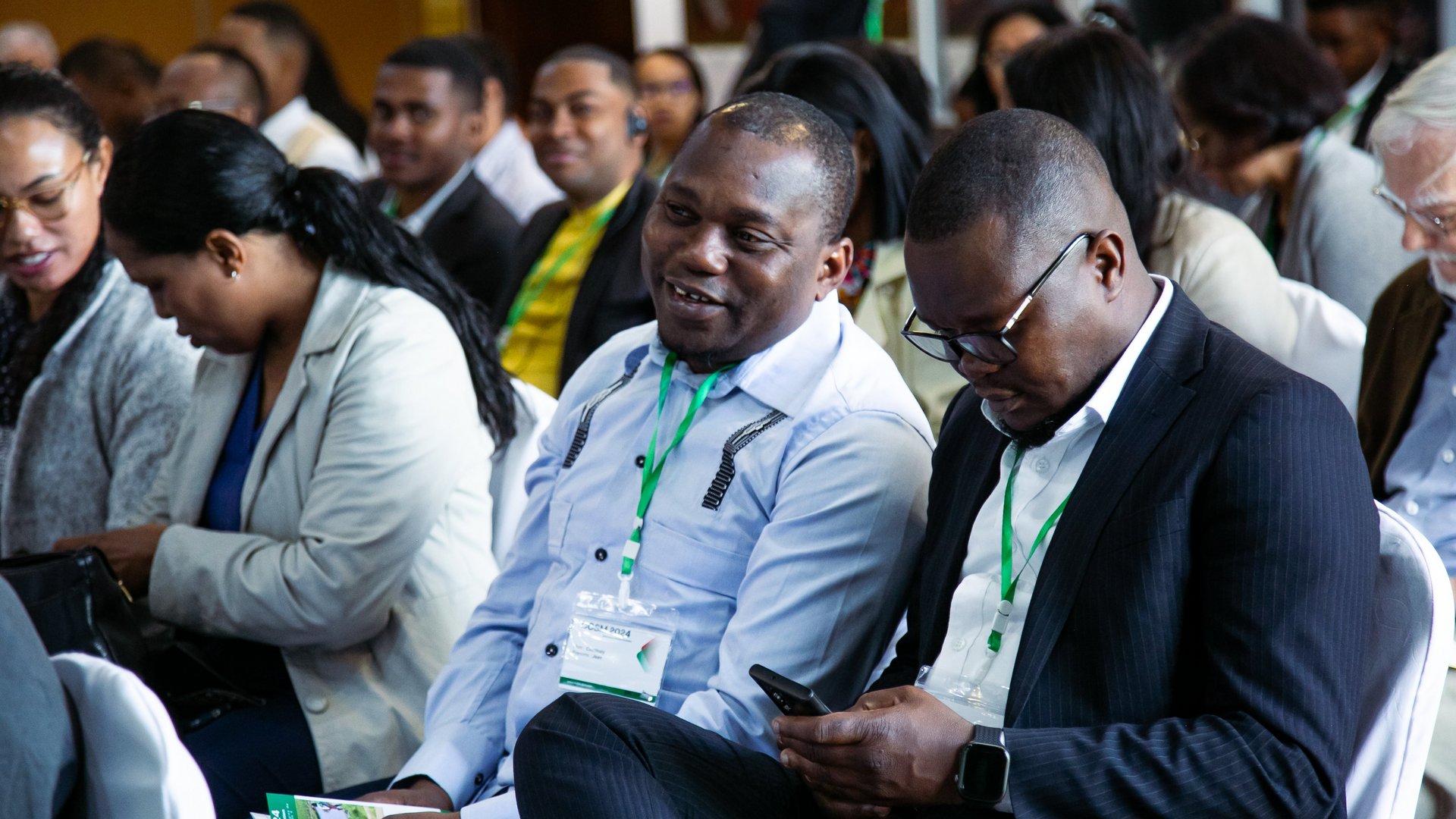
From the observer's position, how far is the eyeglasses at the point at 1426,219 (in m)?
2.24

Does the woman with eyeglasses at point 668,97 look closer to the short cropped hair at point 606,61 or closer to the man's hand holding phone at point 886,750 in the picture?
the short cropped hair at point 606,61

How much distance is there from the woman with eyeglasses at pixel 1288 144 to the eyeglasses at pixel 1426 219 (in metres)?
1.16

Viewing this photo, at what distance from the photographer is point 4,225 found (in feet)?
9.96

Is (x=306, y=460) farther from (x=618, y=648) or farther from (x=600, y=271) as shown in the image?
(x=600, y=271)

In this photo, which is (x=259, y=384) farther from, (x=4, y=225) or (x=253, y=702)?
(x=4, y=225)

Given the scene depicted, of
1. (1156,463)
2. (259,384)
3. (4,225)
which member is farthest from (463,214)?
(1156,463)

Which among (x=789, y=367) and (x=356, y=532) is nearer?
(x=789, y=367)

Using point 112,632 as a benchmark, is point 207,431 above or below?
above

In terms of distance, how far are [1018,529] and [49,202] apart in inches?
91.7

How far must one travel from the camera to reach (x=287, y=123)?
621 cm

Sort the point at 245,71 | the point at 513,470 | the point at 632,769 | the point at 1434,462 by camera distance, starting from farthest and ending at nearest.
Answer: the point at 245,71 < the point at 513,470 < the point at 1434,462 < the point at 632,769

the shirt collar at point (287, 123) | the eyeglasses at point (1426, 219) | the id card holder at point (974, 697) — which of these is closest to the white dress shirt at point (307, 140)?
the shirt collar at point (287, 123)

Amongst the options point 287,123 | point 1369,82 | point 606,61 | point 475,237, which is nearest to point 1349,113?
point 1369,82

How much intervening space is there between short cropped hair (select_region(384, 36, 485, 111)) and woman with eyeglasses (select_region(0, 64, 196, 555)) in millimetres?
2244
